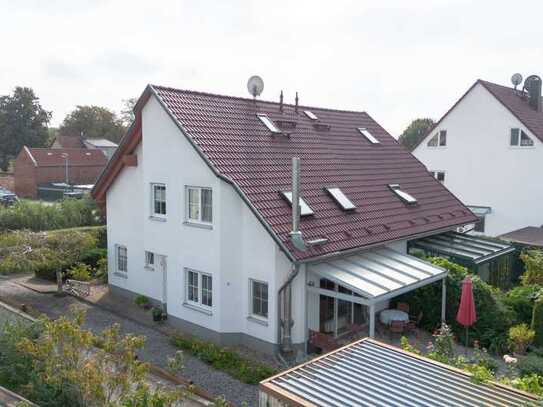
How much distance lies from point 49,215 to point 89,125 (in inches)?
2706

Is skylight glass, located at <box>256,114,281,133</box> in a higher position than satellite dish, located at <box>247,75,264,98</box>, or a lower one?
lower

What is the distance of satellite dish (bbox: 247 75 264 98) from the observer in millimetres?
21172

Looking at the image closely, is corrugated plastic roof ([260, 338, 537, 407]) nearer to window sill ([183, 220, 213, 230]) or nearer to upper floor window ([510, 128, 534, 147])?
window sill ([183, 220, 213, 230])

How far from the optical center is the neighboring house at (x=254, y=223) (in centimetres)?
1573

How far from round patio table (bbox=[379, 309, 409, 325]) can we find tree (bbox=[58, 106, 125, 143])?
89559 mm

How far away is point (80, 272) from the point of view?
80.3ft

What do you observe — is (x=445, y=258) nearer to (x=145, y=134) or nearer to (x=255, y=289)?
(x=255, y=289)

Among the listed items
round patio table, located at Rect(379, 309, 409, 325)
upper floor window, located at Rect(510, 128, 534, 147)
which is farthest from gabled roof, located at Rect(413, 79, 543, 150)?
round patio table, located at Rect(379, 309, 409, 325)

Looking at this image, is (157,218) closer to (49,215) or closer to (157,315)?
(157,315)

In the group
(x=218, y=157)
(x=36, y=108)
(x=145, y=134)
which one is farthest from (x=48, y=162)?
(x=218, y=157)

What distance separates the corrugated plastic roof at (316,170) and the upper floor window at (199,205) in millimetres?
1282

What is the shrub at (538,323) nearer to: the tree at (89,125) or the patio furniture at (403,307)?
the patio furniture at (403,307)

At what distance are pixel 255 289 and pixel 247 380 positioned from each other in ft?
10.4

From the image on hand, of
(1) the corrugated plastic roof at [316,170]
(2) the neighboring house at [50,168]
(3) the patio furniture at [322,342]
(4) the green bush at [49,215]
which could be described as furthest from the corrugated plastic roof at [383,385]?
(2) the neighboring house at [50,168]
